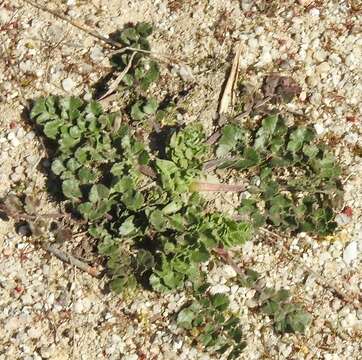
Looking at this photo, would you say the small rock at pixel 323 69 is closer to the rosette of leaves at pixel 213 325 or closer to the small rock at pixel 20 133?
the rosette of leaves at pixel 213 325

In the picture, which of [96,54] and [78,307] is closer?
[78,307]

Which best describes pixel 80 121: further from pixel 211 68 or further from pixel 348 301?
pixel 348 301

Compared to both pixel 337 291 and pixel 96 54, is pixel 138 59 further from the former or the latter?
pixel 337 291

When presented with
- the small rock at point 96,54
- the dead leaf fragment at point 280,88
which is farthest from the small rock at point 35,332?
the dead leaf fragment at point 280,88

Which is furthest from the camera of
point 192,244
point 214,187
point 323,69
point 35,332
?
point 323,69

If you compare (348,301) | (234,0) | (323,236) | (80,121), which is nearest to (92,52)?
(80,121)

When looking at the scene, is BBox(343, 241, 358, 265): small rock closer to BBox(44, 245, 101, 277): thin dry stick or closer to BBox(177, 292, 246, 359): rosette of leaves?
BBox(177, 292, 246, 359): rosette of leaves

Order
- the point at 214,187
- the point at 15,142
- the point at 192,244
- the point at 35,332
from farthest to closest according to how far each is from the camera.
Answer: the point at 15,142 → the point at 214,187 → the point at 35,332 → the point at 192,244

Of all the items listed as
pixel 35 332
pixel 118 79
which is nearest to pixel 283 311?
pixel 35 332
